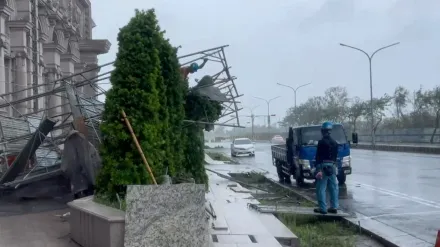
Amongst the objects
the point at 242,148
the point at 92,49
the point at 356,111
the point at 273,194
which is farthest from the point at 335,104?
the point at 273,194

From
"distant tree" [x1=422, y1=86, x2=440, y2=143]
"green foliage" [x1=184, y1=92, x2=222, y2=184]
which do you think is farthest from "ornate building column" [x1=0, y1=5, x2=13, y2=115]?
"distant tree" [x1=422, y1=86, x2=440, y2=143]

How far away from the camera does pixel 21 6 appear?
22.4 m

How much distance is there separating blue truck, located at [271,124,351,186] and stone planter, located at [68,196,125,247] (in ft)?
38.3

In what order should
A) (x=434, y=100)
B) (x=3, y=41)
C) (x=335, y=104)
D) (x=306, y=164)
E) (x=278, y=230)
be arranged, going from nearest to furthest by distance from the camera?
(x=278, y=230), (x=3, y=41), (x=306, y=164), (x=434, y=100), (x=335, y=104)

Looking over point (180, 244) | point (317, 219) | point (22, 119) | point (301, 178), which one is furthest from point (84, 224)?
point (301, 178)

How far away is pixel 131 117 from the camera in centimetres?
1078

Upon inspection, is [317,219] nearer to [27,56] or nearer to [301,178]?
[301,178]

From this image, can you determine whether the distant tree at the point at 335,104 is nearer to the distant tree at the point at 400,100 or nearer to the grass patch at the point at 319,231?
Answer: the distant tree at the point at 400,100

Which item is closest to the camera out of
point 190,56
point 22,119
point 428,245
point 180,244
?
point 180,244

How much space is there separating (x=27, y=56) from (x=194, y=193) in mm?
15396

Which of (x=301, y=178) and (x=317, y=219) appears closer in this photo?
(x=317, y=219)

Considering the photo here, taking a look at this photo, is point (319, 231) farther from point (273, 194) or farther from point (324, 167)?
point (273, 194)

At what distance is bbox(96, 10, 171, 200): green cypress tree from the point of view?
10.7 meters

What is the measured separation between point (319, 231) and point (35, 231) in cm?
488
